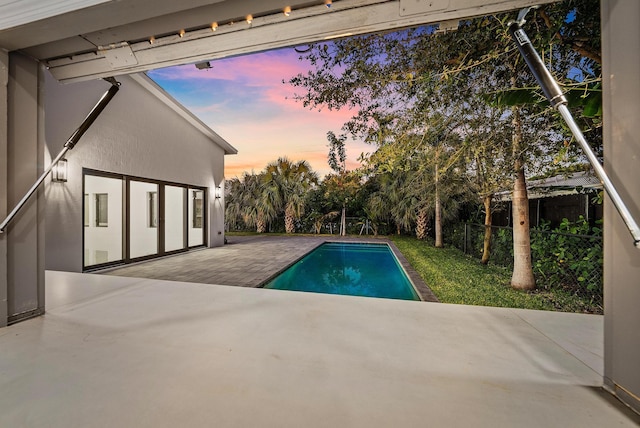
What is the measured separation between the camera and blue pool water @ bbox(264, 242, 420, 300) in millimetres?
6234

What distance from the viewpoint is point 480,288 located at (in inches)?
219

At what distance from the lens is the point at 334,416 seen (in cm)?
119

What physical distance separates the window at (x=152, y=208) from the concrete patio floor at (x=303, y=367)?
6013mm

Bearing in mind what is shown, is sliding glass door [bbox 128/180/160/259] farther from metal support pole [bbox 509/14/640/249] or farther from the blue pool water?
metal support pole [bbox 509/14/640/249]

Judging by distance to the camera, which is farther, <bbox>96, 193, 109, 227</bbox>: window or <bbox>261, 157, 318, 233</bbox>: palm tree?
<bbox>261, 157, 318, 233</bbox>: palm tree

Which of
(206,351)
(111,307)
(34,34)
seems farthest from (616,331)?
(34,34)

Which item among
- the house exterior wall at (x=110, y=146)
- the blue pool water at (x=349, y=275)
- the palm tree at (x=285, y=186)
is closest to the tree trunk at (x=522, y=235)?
the blue pool water at (x=349, y=275)

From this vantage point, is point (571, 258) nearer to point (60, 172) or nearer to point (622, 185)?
point (622, 185)

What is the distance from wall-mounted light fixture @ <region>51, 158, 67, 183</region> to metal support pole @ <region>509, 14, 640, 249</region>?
7.29 meters

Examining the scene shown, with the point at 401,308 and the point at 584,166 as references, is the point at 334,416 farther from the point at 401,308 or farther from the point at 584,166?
the point at 584,166

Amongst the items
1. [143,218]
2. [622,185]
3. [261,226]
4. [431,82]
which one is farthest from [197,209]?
[622,185]

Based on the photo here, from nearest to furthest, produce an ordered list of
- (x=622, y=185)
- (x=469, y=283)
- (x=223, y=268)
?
(x=622, y=185) → (x=469, y=283) → (x=223, y=268)

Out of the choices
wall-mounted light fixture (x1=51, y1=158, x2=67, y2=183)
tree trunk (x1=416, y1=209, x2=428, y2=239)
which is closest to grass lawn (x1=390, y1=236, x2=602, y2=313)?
tree trunk (x1=416, y1=209, x2=428, y2=239)

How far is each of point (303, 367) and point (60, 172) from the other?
21.5ft
